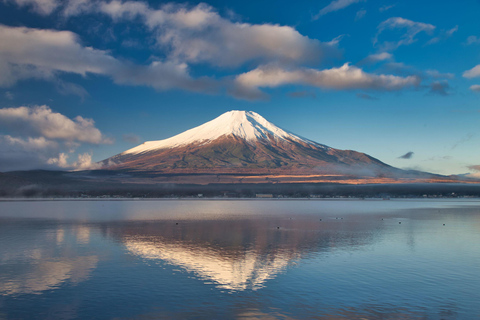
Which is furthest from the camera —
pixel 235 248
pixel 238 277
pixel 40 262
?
pixel 235 248

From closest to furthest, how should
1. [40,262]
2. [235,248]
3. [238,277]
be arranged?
1. [238,277]
2. [40,262]
3. [235,248]

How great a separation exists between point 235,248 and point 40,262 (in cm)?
1478

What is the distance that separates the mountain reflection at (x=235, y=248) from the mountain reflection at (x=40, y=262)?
448 centimetres

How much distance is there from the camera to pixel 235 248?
112 ft

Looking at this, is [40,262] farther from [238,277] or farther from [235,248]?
[235,248]

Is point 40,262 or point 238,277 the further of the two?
point 40,262

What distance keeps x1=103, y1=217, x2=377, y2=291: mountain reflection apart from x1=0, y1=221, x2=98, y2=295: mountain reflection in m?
4.48

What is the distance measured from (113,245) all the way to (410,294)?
81.6 ft

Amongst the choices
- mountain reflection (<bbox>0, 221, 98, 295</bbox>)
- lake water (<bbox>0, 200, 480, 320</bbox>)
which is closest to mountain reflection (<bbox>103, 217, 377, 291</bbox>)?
lake water (<bbox>0, 200, 480, 320</bbox>)

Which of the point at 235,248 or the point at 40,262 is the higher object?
the point at 40,262

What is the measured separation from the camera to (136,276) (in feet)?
77.8

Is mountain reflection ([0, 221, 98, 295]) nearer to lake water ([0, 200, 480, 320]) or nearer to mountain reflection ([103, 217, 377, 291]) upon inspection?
lake water ([0, 200, 480, 320])

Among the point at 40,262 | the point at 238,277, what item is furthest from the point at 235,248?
the point at 40,262

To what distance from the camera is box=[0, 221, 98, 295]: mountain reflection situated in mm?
21609
